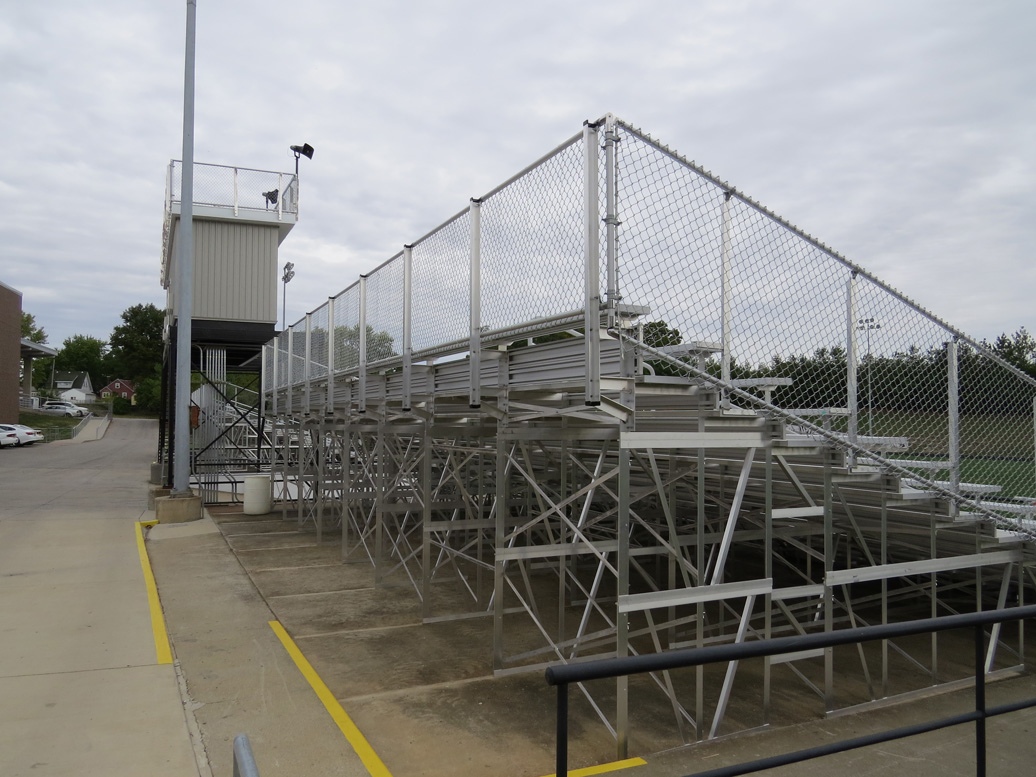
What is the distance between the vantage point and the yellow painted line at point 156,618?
6.95 meters

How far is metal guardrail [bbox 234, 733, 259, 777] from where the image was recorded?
1983 mm

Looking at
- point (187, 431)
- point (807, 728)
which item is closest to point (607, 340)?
point (807, 728)

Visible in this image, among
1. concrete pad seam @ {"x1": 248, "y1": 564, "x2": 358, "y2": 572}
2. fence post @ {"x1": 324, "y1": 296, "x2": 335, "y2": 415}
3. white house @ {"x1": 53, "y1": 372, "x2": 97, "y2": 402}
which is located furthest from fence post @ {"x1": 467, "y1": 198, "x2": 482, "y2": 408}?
white house @ {"x1": 53, "y1": 372, "x2": 97, "y2": 402}

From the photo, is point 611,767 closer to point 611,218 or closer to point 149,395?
point 611,218

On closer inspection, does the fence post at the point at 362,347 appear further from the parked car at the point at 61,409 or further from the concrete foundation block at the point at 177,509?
the parked car at the point at 61,409

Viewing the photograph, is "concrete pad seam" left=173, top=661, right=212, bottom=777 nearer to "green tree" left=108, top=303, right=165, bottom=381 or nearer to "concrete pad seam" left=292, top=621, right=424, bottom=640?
"concrete pad seam" left=292, top=621, right=424, bottom=640

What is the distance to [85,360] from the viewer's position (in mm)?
102188

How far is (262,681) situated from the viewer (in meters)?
6.32

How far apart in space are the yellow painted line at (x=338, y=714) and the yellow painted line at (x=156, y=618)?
1.06 metres

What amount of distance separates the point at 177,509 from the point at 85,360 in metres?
102

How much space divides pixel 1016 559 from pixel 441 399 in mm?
5678

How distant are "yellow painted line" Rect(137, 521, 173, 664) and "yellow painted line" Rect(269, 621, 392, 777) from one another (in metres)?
1.06

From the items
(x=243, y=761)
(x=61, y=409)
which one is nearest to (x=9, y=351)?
(x=61, y=409)

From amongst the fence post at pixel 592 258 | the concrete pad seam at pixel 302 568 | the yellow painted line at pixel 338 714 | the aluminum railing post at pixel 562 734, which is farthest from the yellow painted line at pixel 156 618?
the aluminum railing post at pixel 562 734
